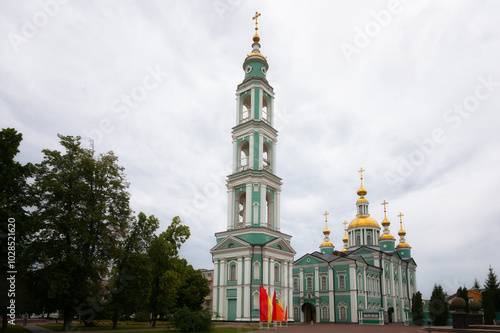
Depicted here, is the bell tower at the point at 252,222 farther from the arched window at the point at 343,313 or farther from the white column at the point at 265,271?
the arched window at the point at 343,313

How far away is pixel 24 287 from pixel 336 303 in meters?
36.6

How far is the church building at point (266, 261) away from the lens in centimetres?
3456

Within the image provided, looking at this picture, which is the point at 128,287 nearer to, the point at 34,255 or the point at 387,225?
the point at 34,255

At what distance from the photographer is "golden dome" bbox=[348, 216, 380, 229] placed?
61844mm

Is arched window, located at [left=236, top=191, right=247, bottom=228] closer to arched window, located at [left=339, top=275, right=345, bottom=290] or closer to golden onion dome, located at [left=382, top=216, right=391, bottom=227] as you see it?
arched window, located at [left=339, top=275, right=345, bottom=290]

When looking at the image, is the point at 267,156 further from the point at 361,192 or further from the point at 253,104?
the point at 361,192

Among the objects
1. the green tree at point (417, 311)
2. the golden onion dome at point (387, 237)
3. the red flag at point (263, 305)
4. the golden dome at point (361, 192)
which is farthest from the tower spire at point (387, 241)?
the red flag at point (263, 305)

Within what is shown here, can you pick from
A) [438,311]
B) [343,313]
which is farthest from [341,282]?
[438,311]

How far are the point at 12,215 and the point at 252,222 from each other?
20.9m

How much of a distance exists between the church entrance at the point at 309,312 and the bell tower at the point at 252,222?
41.6ft

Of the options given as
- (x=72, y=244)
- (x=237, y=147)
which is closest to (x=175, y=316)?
(x=72, y=244)

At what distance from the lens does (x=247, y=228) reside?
3550 centimetres

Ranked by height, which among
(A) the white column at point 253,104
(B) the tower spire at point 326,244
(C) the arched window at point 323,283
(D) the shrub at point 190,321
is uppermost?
(A) the white column at point 253,104

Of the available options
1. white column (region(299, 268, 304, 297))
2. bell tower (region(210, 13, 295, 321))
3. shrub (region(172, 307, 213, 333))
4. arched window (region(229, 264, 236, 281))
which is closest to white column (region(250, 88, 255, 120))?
bell tower (region(210, 13, 295, 321))
